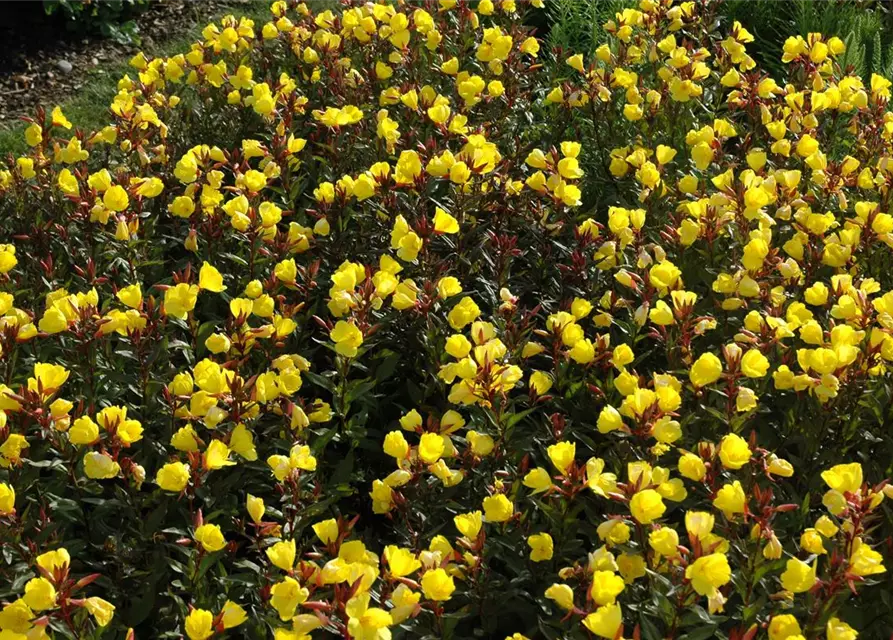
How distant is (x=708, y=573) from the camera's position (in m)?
1.80

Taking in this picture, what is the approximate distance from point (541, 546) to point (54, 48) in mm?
5928

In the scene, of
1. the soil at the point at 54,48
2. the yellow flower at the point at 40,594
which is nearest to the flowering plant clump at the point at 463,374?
the yellow flower at the point at 40,594

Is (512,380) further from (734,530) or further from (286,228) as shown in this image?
(286,228)

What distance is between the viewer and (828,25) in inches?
200

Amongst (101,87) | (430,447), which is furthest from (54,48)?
(430,447)

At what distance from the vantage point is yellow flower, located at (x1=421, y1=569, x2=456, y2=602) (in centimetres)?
185

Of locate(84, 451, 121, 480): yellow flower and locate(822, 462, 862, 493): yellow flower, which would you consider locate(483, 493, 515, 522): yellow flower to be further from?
locate(84, 451, 121, 480): yellow flower

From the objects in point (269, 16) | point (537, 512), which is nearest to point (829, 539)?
point (537, 512)

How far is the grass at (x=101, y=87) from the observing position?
5.65m

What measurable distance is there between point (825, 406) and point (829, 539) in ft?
1.10

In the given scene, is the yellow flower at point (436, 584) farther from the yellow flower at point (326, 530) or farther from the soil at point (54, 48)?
the soil at point (54, 48)

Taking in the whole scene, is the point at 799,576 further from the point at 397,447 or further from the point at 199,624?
the point at 199,624

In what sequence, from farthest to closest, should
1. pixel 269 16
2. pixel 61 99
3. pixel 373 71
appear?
pixel 269 16
pixel 61 99
pixel 373 71

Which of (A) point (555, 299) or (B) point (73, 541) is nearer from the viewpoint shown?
(B) point (73, 541)
